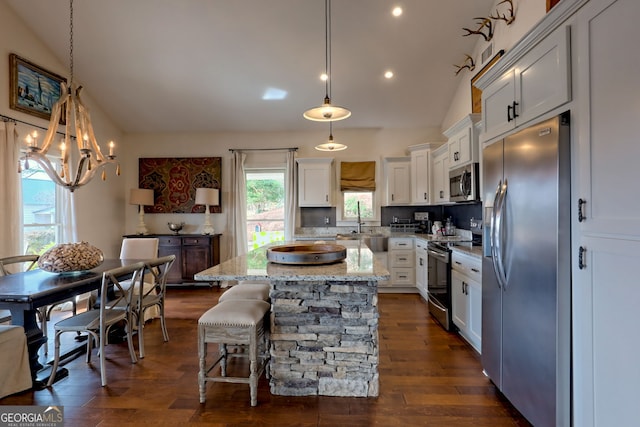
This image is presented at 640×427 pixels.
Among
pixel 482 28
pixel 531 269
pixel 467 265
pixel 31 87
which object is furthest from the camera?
pixel 31 87

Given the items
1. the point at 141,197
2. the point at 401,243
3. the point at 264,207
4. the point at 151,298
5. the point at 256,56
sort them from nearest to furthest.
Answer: the point at 151,298, the point at 256,56, the point at 401,243, the point at 141,197, the point at 264,207

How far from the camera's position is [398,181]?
5.29 metres

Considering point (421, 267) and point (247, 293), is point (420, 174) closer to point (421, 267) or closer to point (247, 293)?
point (421, 267)

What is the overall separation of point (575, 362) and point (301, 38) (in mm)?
4184

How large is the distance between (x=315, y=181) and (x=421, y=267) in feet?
7.37

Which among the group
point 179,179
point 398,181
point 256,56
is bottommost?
point 398,181

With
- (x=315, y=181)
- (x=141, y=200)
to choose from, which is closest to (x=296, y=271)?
(x=315, y=181)

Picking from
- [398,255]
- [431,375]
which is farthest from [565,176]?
[398,255]

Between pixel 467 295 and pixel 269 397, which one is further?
pixel 467 295

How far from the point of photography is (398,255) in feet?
16.1

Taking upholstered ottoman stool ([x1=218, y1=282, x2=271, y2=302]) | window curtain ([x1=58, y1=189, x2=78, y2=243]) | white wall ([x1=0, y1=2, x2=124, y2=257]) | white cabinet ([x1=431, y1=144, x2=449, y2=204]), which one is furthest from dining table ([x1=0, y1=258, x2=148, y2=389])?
white cabinet ([x1=431, y1=144, x2=449, y2=204])

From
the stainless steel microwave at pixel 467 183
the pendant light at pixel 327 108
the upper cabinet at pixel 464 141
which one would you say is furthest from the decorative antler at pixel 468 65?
the pendant light at pixel 327 108

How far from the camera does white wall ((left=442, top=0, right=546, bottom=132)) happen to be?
9.80 ft

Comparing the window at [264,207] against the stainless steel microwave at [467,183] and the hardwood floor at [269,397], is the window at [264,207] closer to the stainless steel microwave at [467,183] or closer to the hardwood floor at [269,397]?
the hardwood floor at [269,397]
